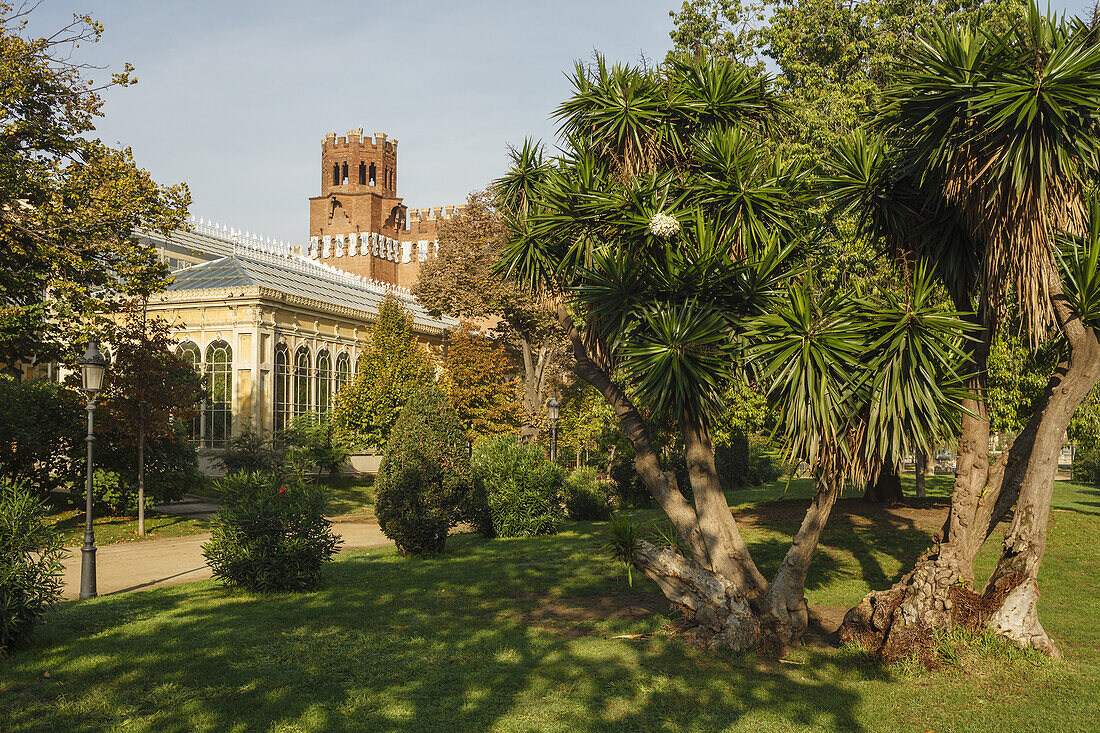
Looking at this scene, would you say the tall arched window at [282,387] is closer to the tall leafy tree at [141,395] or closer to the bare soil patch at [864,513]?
the tall leafy tree at [141,395]

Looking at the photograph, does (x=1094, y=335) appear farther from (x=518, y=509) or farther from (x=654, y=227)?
(x=518, y=509)

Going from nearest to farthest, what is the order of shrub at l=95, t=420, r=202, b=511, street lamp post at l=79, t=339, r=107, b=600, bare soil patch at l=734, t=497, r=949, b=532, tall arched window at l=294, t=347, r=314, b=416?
1. street lamp post at l=79, t=339, r=107, b=600
2. bare soil patch at l=734, t=497, r=949, b=532
3. shrub at l=95, t=420, r=202, b=511
4. tall arched window at l=294, t=347, r=314, b=416

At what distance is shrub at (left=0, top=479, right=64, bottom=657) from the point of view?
8508 millimetres

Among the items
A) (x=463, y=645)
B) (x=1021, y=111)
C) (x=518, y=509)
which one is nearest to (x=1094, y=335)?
(x=1021, y=111)

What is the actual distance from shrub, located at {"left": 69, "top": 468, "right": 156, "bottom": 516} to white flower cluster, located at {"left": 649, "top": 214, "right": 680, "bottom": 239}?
764 inches

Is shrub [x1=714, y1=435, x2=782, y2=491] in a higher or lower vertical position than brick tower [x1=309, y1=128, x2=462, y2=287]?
lower

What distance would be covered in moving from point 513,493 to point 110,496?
12.0m

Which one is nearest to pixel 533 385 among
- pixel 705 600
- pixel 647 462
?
pixel 647 462

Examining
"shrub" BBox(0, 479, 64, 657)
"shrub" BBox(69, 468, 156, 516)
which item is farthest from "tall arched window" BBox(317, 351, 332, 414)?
"shrub" BBox(0, 479, 64, 657)

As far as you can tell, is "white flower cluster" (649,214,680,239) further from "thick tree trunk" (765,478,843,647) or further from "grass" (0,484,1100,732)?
"grass" (0,484,1100,732)

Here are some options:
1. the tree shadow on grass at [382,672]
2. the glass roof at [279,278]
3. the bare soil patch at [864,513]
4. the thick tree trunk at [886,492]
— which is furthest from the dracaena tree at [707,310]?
the glass roof at [279,278]

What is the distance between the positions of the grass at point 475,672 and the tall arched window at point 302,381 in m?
23.4

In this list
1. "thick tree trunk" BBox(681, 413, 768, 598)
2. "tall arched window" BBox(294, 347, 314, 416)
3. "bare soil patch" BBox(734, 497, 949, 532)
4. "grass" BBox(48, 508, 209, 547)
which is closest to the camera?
"thick tree trunk" BBox(681, 413, 768, 598)

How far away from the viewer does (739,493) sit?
32.1 meters
